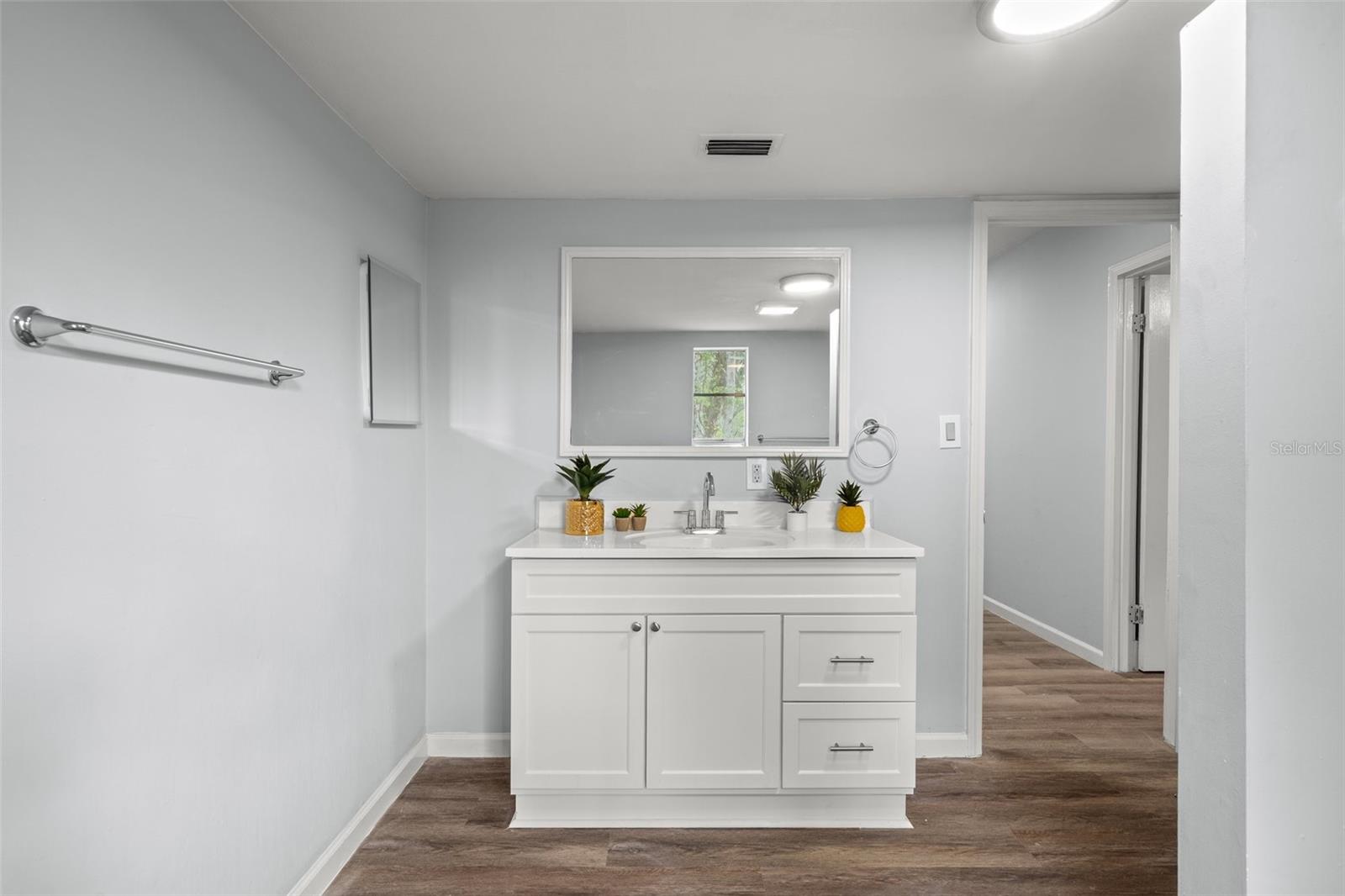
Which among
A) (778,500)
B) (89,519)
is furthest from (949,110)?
(89,519)

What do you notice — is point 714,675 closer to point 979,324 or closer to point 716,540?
point 716,540

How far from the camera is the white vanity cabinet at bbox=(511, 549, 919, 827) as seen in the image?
7.34 ft

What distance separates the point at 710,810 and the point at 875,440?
146cm

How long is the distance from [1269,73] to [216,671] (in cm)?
201

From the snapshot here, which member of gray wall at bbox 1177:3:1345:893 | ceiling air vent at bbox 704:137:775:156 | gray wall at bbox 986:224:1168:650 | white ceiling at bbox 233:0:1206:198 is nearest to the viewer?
gray wall at bbox 1177:3:1345:893

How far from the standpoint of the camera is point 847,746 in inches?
88.3

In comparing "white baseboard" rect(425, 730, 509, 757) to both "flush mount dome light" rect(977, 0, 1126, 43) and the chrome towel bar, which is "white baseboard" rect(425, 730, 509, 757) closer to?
the chrome towel bar

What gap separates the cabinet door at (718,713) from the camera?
2.24 m

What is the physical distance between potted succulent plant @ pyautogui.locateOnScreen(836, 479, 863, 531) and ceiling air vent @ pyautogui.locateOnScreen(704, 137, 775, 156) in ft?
4.03

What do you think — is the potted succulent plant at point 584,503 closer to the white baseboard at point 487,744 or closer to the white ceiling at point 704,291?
the white ceiling at point 704,291

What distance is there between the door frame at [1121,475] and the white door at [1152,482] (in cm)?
3

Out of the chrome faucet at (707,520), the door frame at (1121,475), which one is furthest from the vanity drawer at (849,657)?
the door frame at (1121,475)

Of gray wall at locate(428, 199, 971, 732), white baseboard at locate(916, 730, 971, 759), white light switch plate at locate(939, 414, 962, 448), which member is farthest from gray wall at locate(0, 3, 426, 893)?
white light switch plate at locate(939, 414, 962, 448)

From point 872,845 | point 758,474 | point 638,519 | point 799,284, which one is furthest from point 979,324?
point 872,845
